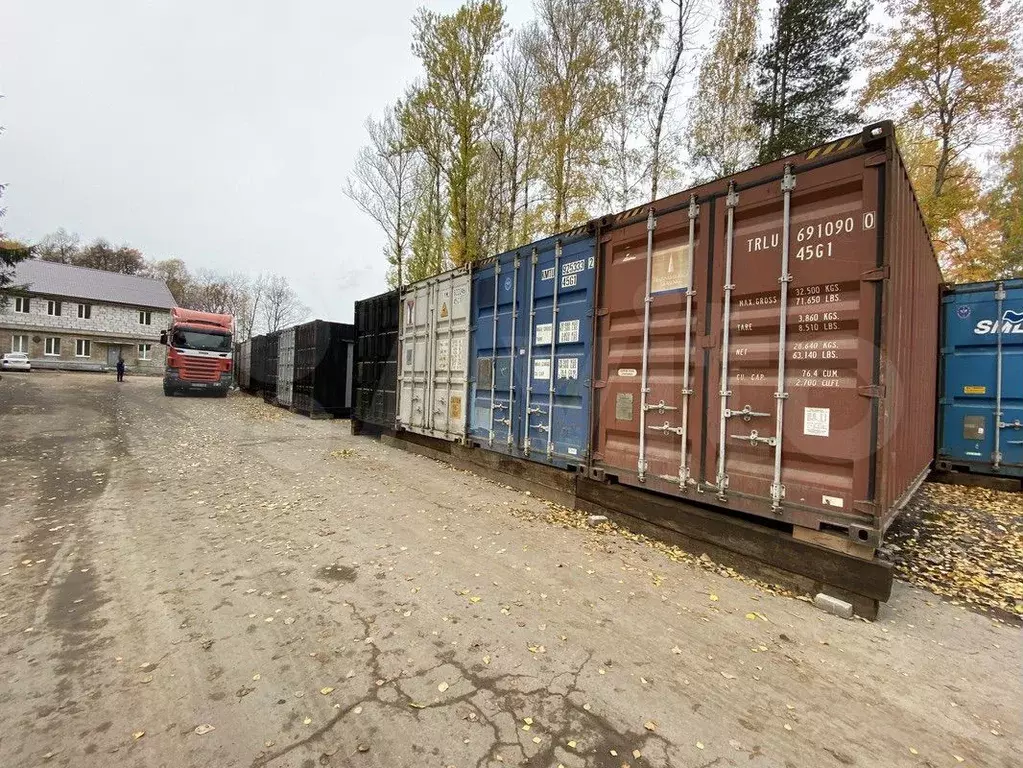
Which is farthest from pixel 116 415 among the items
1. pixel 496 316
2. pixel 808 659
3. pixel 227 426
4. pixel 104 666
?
pixel 808 659

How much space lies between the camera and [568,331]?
6156 mm

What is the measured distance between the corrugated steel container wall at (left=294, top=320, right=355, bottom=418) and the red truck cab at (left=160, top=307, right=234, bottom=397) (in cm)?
706

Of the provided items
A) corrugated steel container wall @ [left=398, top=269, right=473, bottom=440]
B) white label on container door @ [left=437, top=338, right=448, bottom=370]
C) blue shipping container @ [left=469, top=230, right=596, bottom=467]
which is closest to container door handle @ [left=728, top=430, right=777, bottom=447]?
blue shipping container @ [left=469, top=230, right=596, bottom=467]

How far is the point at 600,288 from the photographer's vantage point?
575 centimetres

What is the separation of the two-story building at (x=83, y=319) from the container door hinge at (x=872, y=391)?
4595 centimetres

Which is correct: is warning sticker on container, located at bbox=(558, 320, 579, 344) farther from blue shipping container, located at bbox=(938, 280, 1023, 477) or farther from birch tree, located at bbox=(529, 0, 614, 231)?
birch tree, located at bbox=(529, 0, 614, 231)

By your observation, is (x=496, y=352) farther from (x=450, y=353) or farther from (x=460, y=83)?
(x=460, y=83)

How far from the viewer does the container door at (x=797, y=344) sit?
143 inches

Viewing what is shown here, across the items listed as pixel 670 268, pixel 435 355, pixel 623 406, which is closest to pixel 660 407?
pixel 623 406

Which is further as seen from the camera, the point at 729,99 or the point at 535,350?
the point at 729,99

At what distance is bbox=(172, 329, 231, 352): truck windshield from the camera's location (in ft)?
66.0

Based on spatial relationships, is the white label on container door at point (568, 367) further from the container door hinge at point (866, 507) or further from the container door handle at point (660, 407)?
the container door hinge at point (866, 507)

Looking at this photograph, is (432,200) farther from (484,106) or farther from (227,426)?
(227,426)

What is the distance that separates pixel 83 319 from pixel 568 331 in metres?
51.2
